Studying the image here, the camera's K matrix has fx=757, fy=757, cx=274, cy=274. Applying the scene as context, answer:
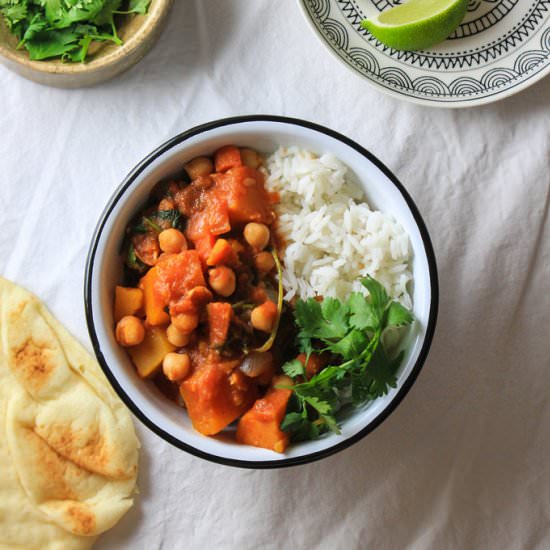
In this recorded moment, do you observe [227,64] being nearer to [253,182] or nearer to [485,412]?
[253,182]

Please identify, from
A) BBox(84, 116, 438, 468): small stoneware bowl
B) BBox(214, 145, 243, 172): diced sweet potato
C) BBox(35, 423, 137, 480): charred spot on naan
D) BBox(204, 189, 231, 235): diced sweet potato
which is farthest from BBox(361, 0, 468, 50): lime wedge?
BBox(35, 423, 137, 480): charred spot on naan

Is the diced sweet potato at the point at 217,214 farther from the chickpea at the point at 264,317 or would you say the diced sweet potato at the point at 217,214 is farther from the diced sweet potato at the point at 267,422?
the diced sweet potato at the point at 267,422

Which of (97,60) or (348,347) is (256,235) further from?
(97,60)

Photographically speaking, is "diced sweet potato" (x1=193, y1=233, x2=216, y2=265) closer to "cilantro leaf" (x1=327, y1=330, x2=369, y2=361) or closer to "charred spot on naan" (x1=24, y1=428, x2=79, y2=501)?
"cilantro leaf" (x1=327, y1=330, x2=369, y2=361)

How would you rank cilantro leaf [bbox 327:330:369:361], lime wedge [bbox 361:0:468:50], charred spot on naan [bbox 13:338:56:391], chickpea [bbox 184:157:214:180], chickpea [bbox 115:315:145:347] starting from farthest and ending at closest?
1. charred spot on naan [bbox 13:338:56:391]
2. lime wedge [bbox 361:0:468:50]
3. chickpea [bbox 184:157:214:180]
4. chickpea [bbox 115:315:145:347]
5. cilantro leaf [bbox 327:330:369:361]

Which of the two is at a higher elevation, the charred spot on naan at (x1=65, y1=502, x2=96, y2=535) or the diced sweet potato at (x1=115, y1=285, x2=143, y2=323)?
the diced sweet potato at (x1=115, y1=285, x2=143, y2=323)

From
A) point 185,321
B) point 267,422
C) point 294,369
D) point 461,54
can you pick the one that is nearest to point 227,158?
point 185,321

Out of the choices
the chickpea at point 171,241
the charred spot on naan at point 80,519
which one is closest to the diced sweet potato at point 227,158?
the chickpea at point 171,241

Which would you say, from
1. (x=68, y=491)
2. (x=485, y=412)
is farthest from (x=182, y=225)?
(x=485, y=412)
